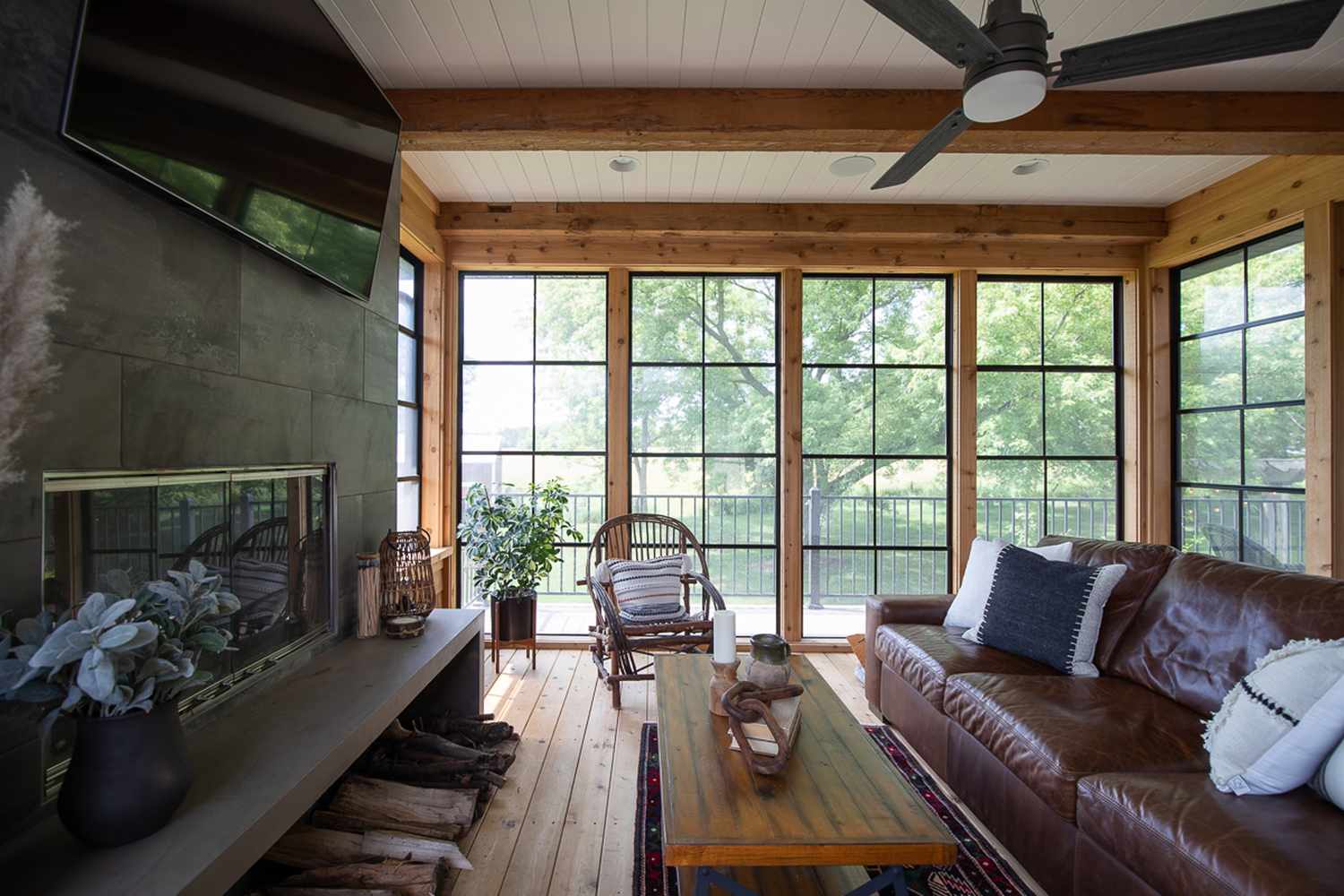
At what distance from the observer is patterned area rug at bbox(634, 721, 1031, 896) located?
5.63 feet

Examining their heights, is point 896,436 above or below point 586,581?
above

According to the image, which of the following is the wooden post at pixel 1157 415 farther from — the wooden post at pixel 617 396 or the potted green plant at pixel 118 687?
the potted green plant at pixel 118 687

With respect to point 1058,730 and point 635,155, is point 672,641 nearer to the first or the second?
point 1058,730

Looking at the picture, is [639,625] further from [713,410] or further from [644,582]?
[713,410]

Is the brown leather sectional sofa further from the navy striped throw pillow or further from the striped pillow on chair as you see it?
the striped pillow on chair

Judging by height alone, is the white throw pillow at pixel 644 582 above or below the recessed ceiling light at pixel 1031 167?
below

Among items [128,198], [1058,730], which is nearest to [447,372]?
[128,198]

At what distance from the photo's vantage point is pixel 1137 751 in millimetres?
1628

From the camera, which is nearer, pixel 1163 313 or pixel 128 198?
pixel 128 198

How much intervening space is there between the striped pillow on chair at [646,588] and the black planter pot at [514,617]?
1.54 ft

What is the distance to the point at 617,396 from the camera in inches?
152

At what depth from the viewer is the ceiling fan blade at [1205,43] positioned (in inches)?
52.1

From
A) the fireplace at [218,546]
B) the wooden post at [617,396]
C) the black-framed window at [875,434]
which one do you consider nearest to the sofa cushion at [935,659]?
the black-framed window at [875,434]

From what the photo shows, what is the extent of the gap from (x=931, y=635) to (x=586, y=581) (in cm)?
172
